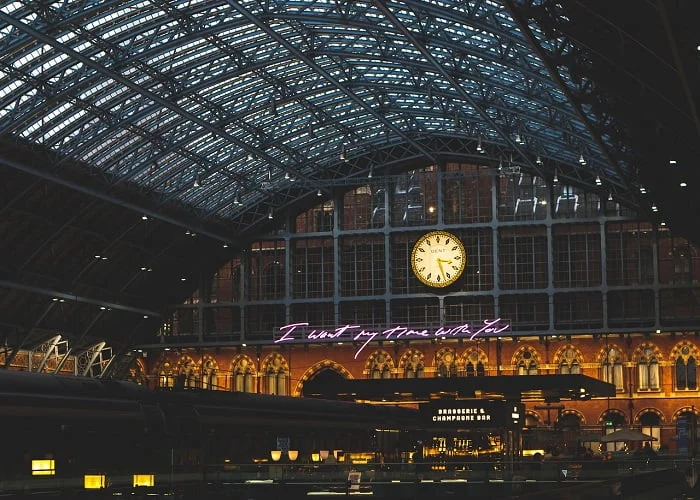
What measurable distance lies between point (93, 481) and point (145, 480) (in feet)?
5.89

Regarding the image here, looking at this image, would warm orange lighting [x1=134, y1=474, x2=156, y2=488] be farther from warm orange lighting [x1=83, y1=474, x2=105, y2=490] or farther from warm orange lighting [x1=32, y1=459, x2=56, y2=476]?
warm orange lighting [x1=32, y1=459, x2=56, y2=476]

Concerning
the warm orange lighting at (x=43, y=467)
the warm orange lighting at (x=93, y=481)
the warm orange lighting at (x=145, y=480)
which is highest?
the warm orange lighting at (x=43, y=467)

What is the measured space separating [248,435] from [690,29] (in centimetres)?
2094

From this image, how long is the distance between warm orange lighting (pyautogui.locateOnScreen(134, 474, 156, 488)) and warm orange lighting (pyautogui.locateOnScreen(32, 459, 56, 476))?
176cm

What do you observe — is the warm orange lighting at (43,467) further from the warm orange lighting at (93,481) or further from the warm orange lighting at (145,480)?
the warm orange lighting at (145,480)

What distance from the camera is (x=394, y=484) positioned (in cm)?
3184

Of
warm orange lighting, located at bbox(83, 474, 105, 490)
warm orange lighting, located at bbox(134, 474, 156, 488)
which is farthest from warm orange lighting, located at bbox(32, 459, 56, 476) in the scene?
warm orange lighting, located at bbox(134, 474, 156, 488)

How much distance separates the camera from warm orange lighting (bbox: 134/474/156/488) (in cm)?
2578

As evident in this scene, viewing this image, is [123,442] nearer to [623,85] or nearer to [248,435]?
[248,435]

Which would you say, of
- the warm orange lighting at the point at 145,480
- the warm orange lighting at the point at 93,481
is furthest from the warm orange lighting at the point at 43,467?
the warm orange lighting at the point at 145,480

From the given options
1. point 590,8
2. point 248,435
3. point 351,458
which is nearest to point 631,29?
point 590,8

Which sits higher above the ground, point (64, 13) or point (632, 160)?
point (64, 13)

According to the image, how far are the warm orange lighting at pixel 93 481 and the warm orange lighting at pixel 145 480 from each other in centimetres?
71

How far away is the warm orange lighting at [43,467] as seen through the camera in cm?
2505
